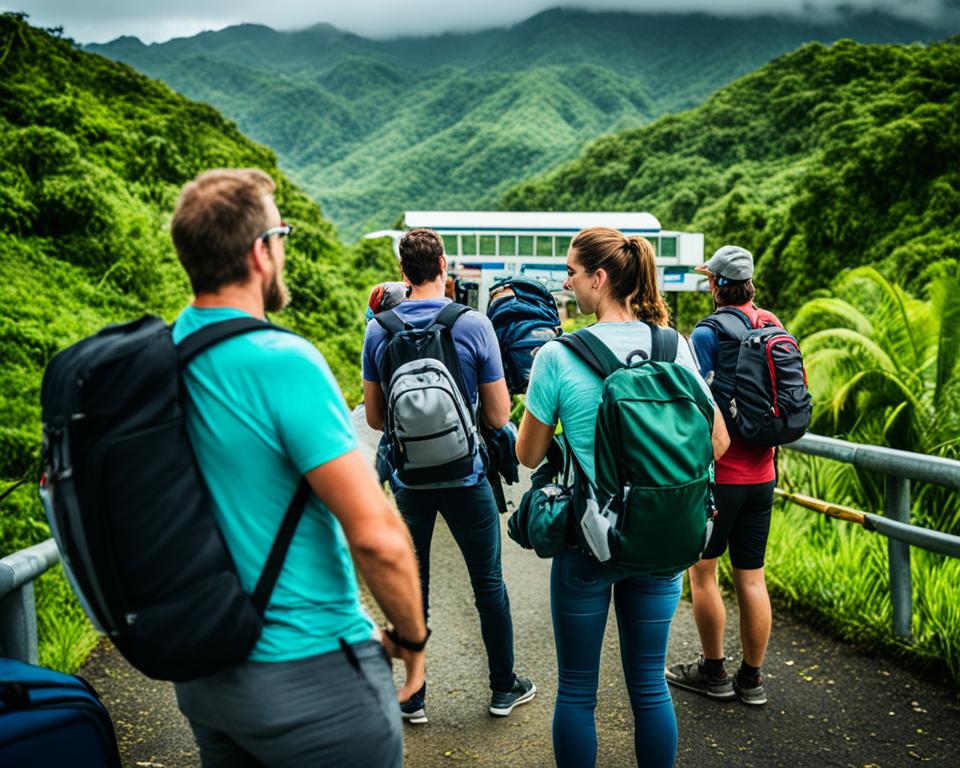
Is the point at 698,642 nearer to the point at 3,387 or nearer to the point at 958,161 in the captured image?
the point at 3,387

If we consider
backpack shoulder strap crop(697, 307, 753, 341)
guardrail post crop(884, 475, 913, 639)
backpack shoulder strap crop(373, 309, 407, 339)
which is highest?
backpack shoulder strap crop(373, 309, 407, 339)

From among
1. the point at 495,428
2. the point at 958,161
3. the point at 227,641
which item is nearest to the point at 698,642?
the point at 495,428

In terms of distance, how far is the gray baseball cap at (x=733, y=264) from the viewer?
373cm

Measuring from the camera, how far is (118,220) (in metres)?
12.7

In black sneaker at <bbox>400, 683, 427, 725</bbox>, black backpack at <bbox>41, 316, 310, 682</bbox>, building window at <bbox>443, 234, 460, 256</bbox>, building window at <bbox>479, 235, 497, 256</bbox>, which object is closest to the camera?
black backpack at <bbox>41, 316, 310, 682</bbox>

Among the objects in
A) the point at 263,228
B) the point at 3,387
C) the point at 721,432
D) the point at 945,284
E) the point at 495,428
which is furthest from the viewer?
the point at 3,387

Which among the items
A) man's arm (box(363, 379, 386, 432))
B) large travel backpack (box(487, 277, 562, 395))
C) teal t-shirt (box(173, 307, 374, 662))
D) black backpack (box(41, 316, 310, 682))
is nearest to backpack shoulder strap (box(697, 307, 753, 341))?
large travel backpack (box(487, 277, 562, 395))

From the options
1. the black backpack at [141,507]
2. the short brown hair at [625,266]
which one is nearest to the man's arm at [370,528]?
the black backpack at [141,507]

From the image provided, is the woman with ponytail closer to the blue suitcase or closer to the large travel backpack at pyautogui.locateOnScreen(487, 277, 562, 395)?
the large travel backpack at pyautogui.locateOnScreen(487, 277, 562, 395)

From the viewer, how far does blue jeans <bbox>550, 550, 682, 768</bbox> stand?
9.15 ft

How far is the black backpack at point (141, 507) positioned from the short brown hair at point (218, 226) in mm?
130

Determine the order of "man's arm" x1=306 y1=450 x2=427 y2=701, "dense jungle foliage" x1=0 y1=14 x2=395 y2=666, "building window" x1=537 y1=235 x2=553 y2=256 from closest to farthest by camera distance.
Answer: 1. "man's arm" x1=306 y1=450 x2=427 y2=701
2. "dense jungle foliage" x1=0 y1=14 x2=395 y2=666
3. "building window" x1=537 y1=235 x2=553 y2=256

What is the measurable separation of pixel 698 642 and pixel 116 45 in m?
127

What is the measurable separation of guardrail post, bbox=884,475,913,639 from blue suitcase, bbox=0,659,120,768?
3722 millimetres
